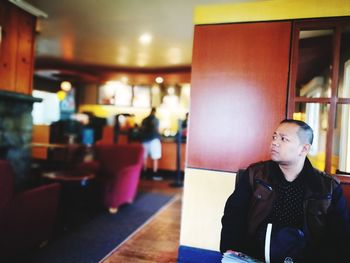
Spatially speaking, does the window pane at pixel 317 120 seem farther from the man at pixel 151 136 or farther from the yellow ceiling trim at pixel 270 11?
the man at pixel 151 136

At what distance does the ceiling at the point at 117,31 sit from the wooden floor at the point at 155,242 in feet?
8.91

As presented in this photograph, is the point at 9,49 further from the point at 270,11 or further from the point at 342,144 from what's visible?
the point at 342,144

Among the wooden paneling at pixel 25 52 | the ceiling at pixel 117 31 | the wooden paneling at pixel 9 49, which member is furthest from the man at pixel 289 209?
the wooden paneling at pixel 25 52

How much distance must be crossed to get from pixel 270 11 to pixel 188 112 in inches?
44.8

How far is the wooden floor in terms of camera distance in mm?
2922

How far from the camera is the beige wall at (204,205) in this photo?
2732 millimetres

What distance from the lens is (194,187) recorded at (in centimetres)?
280

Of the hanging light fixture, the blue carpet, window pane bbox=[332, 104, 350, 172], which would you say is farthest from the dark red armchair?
the hanging light fixture

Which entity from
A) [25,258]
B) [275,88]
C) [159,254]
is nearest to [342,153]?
[275,88]

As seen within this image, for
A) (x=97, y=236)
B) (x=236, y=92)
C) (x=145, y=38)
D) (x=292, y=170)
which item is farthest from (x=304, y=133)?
(x=145, y=38)

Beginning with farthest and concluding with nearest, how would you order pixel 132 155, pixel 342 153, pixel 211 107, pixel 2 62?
pixel 132 155 → pixel 2 62 → pixel 211 107 → pixel 342 153

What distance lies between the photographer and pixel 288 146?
1865mm

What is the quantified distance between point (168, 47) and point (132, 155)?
2199 mm

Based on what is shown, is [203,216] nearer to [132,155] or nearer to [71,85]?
[132,155]
